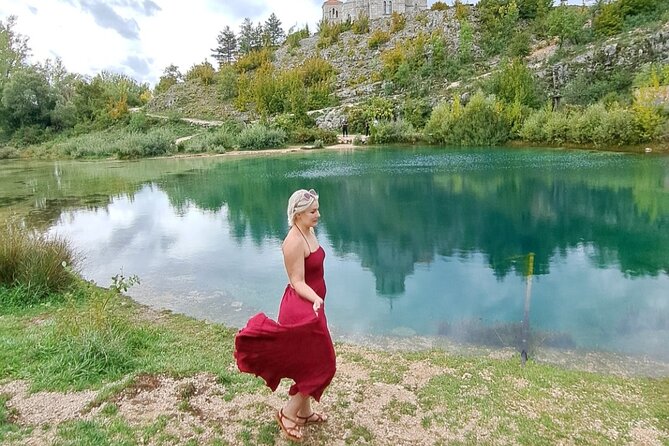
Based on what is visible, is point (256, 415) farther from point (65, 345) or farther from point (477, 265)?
point (477, 265)

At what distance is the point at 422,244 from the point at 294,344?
8801mm

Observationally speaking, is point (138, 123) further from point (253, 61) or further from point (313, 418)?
point (313, 418)

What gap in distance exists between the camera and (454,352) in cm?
598

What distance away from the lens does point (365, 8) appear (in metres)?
77.2

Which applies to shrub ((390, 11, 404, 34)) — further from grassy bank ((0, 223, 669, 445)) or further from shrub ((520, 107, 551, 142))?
grassy bank ((0, 223, 669, 445))

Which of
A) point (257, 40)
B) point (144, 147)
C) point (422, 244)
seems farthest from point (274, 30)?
point (422, 244)

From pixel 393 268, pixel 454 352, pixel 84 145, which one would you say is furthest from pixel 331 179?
pixel 84 145

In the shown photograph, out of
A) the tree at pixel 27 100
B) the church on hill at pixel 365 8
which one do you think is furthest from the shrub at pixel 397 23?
the tree at pixel 27 100

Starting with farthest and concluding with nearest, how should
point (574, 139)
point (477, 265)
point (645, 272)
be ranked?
point (574, 139), point (477, 265), point (645, 272)

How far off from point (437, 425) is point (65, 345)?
3.57 metres

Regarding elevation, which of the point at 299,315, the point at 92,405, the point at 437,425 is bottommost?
the point at 437,425

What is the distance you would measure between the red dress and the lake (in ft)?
11.1

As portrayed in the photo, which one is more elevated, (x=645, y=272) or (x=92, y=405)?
(x=92, y=405)

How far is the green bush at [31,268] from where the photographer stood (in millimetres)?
7238
